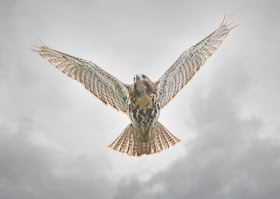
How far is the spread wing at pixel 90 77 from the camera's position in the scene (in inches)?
416

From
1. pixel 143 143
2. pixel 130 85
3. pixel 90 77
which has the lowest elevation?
pixel 143 143

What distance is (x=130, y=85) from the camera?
10000 millimetres

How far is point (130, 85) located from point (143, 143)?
2.10 metres

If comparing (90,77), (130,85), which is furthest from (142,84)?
(90,77)

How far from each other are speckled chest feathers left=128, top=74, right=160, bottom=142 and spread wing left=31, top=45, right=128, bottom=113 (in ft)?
2.37

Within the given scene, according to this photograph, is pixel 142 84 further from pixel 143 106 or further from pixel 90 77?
pixel 90 77

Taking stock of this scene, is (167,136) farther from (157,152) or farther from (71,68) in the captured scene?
(71,68)

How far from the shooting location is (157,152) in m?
11.2

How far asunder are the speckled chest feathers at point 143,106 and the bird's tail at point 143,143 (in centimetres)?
54

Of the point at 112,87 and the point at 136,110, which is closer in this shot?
the point at 136,110

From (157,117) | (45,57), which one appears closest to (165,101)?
(157,117)

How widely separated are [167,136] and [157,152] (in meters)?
0.65

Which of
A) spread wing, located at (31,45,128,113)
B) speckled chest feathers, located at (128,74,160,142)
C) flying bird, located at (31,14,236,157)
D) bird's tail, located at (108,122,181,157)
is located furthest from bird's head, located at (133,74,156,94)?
bird's tail, located at (108,122,181,157)

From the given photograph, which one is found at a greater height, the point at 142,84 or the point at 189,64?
the point at 189,64
